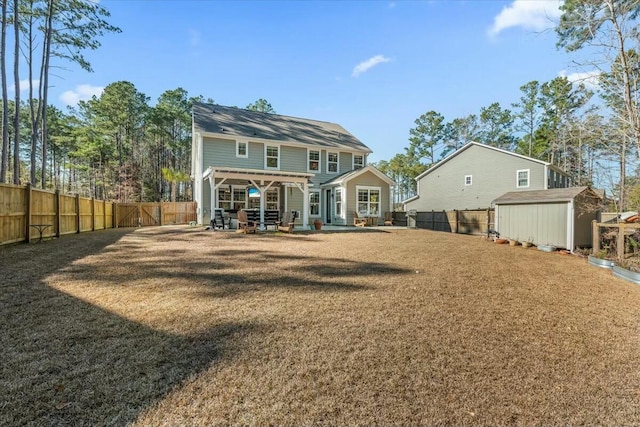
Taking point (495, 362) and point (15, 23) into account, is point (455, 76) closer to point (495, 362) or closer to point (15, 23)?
point (495, 362)

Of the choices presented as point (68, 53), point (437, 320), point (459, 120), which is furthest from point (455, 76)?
point (459, 120)

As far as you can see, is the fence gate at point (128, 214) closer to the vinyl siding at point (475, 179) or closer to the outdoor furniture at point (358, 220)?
the outdoor furniture at point (358, 220)

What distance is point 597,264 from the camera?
8.08m

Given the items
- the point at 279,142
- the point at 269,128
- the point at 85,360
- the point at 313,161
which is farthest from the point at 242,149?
the point at 85,360

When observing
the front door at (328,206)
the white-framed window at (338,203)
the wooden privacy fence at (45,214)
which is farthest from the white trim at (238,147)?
the wooden privacy fence at (45,214)

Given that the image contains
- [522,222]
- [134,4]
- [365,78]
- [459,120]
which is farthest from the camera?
[459,120]

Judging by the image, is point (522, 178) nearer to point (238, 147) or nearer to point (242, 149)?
point (242, 149)

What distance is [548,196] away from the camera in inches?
441

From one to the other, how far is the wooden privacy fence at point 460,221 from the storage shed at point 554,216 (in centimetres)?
299

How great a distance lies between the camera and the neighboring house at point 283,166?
58.0ft

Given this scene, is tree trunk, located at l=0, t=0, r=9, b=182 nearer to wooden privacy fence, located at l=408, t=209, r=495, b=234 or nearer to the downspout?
the downspout

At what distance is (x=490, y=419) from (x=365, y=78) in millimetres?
19126

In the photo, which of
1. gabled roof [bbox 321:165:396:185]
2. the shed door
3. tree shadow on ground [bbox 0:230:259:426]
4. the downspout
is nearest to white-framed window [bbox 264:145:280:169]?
gabled roof [bbox 321:165:396:185]

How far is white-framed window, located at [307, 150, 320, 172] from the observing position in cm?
2045
